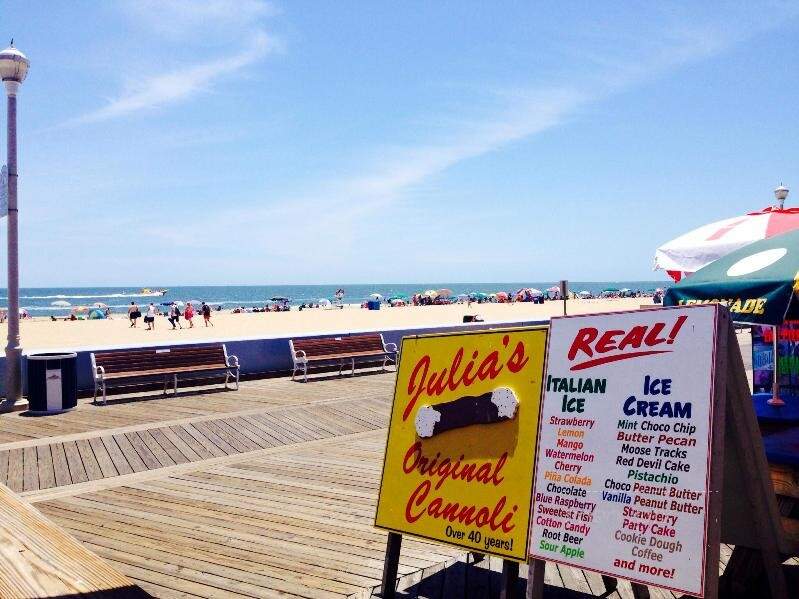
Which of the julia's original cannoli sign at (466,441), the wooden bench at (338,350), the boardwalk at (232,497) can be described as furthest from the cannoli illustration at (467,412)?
the wooden bench at (338,350)

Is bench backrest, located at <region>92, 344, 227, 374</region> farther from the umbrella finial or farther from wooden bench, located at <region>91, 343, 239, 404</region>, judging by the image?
the umbrella finial

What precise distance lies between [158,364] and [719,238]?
342 inches

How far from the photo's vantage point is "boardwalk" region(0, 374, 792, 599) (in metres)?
4.18

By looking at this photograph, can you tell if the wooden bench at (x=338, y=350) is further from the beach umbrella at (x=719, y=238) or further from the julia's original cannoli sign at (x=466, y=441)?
the julia's original cannoli sign at (x=466, y=441)

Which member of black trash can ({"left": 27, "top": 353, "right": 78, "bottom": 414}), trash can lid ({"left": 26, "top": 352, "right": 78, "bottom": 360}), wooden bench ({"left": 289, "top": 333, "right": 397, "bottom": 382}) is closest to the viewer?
black trash can ({"left": 27, "top": 353, "right": 78, "bottom": 414})

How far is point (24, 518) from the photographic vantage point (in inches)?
184

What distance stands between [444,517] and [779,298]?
233 centimetres

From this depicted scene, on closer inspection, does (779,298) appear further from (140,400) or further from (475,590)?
(140,400)

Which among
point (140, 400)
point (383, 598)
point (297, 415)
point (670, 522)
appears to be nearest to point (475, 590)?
point (383, 598)

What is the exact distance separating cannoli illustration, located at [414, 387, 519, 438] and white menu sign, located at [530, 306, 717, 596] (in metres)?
0.20

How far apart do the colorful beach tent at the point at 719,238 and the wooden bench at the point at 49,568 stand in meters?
5.21

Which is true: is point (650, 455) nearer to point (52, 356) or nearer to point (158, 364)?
point (52, 356)

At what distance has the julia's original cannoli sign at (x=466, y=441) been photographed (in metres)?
3.38

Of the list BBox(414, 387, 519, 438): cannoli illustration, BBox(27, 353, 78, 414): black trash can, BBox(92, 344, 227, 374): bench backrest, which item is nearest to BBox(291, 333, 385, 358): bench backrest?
BBox(92, 344, 227, 374): bench backrest
